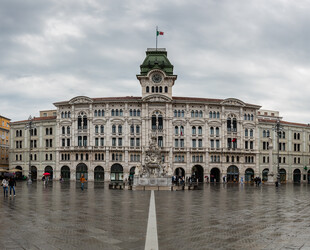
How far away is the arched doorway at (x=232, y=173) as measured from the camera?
78.5 meters

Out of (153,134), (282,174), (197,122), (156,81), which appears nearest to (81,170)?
(153,134)

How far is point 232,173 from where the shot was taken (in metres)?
78.7

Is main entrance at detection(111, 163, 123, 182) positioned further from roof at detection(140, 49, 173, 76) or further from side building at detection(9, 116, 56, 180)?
roof at detection(140, 49, 173, 76)

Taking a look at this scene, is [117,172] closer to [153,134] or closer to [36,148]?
[153,134]

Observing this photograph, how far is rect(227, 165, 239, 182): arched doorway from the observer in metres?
78.5

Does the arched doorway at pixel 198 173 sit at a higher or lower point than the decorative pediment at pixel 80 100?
lower

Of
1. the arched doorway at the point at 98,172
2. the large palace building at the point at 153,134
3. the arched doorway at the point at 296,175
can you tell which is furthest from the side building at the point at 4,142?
the arched doorway at the point at 296,175

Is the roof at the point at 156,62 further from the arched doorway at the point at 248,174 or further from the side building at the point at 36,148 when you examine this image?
the arched doorway at the point at 248,174

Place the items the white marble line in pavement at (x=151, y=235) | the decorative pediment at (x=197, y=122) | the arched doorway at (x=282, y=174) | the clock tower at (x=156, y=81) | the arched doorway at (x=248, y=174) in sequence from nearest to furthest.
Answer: the white marble line in pavement at (x=151, y=235) → the clock tower at (x=156, y=81) → the decorative pediment at (x=197, y=122) → the arched doorway at (x=248, y=174) → the arched doorway at (x=282, y=174)

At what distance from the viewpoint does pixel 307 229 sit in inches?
524

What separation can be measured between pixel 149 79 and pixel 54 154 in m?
27.2

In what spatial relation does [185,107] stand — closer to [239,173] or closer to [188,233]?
[239,173]

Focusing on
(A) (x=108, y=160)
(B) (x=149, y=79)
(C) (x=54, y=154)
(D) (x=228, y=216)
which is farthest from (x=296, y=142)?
(D) (x=228, y=216)

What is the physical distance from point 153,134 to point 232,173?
19.6 m
